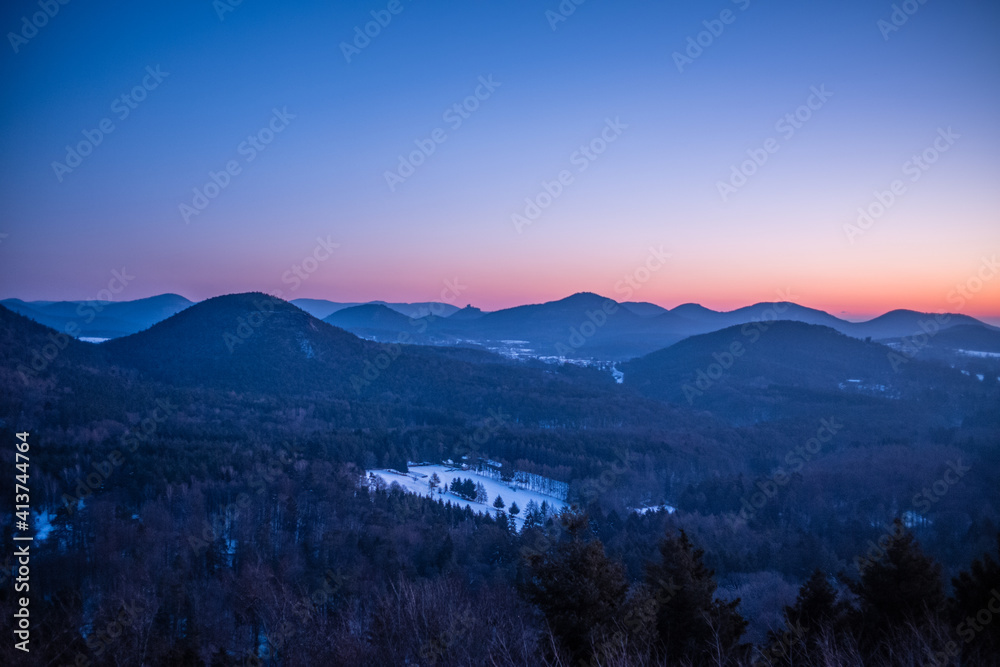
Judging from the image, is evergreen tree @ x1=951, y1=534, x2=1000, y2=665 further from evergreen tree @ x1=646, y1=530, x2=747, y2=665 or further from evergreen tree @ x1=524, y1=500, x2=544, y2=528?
evergreen tree @ x1=524, y1=500, x2=544, y2=528

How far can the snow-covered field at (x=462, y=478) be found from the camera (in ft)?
188

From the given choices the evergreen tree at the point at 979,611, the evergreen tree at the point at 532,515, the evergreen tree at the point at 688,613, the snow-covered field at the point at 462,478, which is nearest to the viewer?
the evergreen tree at the point at 979,611

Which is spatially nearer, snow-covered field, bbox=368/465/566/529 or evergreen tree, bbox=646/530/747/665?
evergreen tree, bbox=646/530/747/665

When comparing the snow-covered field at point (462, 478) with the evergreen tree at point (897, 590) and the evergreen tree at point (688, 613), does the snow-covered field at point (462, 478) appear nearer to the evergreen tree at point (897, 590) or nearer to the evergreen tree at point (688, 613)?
the evergreen tree at point (688, 613)

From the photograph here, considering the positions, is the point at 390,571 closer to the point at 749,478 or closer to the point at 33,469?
the point at 33,469

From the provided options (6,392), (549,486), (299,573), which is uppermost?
(6,392)

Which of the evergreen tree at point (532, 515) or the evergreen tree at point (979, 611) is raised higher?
the evergreen tree at point (979, 611)

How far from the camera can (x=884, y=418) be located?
94.9 m

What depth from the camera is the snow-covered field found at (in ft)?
188

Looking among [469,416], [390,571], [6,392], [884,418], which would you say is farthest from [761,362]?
[6,392]

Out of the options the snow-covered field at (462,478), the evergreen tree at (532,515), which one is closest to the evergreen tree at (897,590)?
the evergreen tree at (532,515)

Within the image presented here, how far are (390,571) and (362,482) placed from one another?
2340 centimetres

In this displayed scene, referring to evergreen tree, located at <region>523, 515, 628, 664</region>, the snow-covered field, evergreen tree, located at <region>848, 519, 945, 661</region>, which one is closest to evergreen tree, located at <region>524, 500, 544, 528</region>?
the snow-covered field

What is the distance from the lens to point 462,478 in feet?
220
